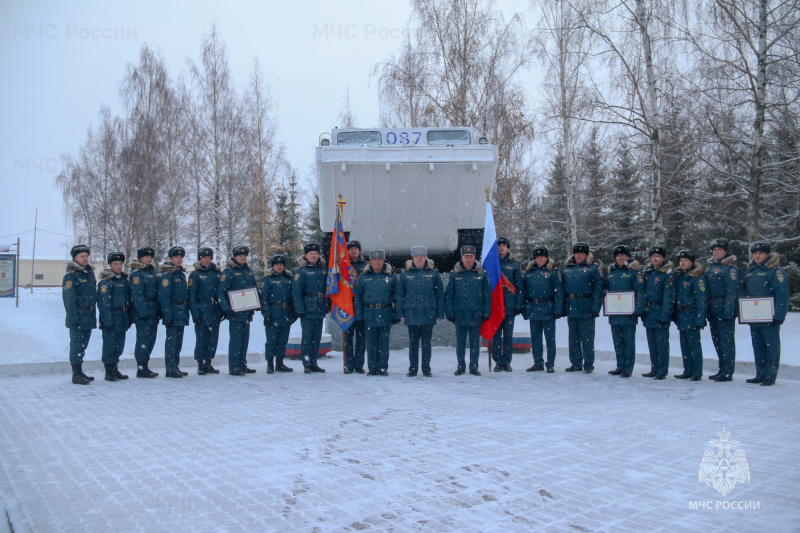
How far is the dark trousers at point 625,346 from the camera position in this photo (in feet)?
26.5

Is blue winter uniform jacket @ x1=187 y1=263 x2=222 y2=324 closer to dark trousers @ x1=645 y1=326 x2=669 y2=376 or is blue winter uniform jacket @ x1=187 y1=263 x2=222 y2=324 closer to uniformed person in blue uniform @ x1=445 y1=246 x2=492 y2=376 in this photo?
uniformed person in blue uniform @ x1=445 y1=246 x2=492 y2=376

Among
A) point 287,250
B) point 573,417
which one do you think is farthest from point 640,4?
point 287,250

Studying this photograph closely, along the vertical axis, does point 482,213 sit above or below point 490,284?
above

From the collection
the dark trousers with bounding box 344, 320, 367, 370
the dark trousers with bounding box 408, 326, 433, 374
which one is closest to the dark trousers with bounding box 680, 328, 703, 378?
the dark trousers with bounding box 408, 326, 433, 374

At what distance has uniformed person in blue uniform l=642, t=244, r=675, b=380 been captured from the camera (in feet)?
25.8

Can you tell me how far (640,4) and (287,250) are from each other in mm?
23992

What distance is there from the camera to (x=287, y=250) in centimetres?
3347

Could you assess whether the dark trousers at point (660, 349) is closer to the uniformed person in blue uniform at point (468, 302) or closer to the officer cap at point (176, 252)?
the uniformed person in blue uniform at point (468, 302)

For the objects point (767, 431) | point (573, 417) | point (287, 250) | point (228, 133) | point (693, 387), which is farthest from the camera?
point (287, 250)

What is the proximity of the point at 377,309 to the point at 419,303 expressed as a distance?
605mm

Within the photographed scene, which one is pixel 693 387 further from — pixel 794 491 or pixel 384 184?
pixel 384 184

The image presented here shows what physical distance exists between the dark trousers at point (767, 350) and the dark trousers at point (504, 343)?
3.15m

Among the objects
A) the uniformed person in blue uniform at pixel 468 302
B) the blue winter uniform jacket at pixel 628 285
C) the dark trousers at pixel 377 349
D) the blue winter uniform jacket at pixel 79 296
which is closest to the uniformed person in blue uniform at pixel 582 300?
the blue winter uniform jacket at pixel 628 285

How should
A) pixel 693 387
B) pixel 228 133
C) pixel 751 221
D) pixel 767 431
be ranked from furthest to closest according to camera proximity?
pixel 228 133 < pixel 751 221 < pixel 693 387 < pixel 767 431
